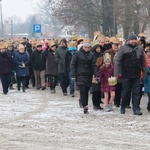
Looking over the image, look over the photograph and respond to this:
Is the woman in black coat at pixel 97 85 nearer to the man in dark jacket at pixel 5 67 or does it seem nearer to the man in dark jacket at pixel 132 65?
the man in dark jacket at pixel 132 65

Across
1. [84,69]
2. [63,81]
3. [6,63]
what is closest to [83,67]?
[84,69]

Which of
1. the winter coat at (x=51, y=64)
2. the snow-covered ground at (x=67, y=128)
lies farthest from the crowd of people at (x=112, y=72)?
the winter coat at (x=51, y=64)

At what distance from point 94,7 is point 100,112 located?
22.2 m

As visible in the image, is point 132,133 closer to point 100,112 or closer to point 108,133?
point 108,133

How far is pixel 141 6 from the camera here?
91.2 ft

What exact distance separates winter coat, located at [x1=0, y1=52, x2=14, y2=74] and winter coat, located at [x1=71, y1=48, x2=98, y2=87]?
485 centimetres

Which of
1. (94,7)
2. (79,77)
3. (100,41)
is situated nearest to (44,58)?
(100,41)

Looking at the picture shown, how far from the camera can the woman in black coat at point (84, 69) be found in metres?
11.7

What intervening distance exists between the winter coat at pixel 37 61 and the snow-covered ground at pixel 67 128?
3752 millimetres

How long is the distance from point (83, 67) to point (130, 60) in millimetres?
1162

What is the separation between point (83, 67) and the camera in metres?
11.7

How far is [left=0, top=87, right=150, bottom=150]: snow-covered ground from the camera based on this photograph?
8.42 m

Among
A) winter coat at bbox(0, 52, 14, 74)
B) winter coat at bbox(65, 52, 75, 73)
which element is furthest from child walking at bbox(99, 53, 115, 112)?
winter coat at bbox(0, 52, 14, 74)

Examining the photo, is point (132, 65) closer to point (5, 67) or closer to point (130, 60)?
point (130, 60)
